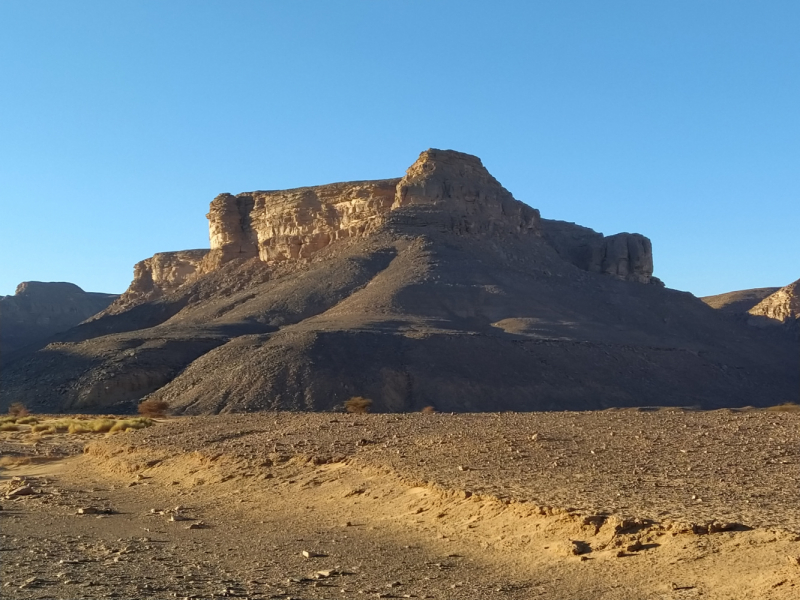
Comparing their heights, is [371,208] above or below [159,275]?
above

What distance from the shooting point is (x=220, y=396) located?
154 feet

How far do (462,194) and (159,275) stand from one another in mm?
42671

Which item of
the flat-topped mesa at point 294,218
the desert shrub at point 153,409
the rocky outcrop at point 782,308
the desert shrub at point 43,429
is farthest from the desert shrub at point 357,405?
the rocky outcrop at point 782,308

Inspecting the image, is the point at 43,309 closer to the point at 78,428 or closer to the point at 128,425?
the point at 78,428

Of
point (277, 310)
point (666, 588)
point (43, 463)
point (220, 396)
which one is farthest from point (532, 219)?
point (666, 588)

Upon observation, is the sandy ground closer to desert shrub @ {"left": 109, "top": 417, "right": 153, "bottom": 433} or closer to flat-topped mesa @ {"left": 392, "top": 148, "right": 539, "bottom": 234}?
desert shrub @ {"left": 109, "top": 417, "right": 153, "bottom": 433}

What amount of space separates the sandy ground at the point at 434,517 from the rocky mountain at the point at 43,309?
361 ft

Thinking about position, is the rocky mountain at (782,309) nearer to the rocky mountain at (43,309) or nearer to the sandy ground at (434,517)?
the sandy ground at (434,517)

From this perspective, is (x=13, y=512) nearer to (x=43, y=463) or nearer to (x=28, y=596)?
(x=28, y=596)

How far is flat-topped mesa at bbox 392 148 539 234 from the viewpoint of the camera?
279ft

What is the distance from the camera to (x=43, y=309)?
5463 inches

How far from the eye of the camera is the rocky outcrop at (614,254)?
92562mm

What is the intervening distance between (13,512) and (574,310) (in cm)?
6151

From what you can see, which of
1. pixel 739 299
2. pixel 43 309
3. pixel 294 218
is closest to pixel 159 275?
pixel 294 218
